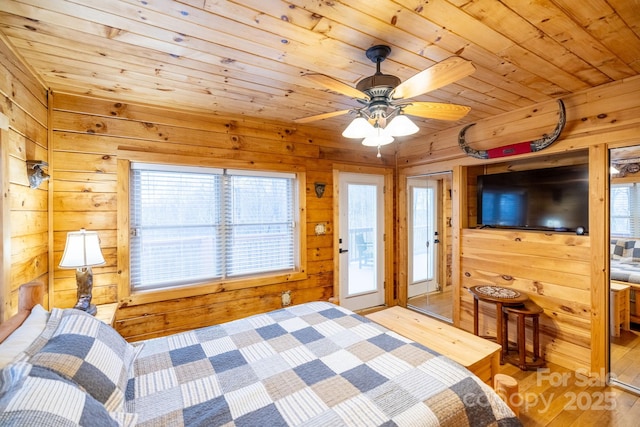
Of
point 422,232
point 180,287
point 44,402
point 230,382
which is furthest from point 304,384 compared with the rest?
point 422,232

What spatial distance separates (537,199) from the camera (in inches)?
112

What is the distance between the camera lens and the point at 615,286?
92.9 inches

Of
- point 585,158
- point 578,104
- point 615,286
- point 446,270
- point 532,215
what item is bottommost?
point 446,270

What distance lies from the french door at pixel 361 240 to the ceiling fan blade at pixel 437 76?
2.19 m

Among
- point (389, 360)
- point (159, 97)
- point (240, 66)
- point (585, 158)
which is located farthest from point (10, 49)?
point (585, 158)

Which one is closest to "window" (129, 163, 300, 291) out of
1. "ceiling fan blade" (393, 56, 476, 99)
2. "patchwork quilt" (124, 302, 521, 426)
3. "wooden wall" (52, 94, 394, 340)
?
"wooden wall" (52, 94, 394, 340)

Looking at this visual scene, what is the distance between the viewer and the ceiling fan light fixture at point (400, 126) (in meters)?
1.73

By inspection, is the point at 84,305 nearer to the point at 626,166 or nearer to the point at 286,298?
the point at 286,298

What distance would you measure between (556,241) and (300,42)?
279 centimetres

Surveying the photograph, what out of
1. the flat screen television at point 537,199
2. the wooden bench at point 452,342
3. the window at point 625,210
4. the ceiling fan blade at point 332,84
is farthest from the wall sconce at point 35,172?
the window at point 625,210

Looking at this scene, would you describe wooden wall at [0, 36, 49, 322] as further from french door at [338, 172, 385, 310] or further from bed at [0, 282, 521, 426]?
french door at [338, 172, 385, 310]

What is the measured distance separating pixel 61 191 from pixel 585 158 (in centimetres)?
470

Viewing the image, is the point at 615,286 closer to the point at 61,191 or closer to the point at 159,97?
the point at 159,97

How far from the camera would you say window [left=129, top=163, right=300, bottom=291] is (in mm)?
2666
